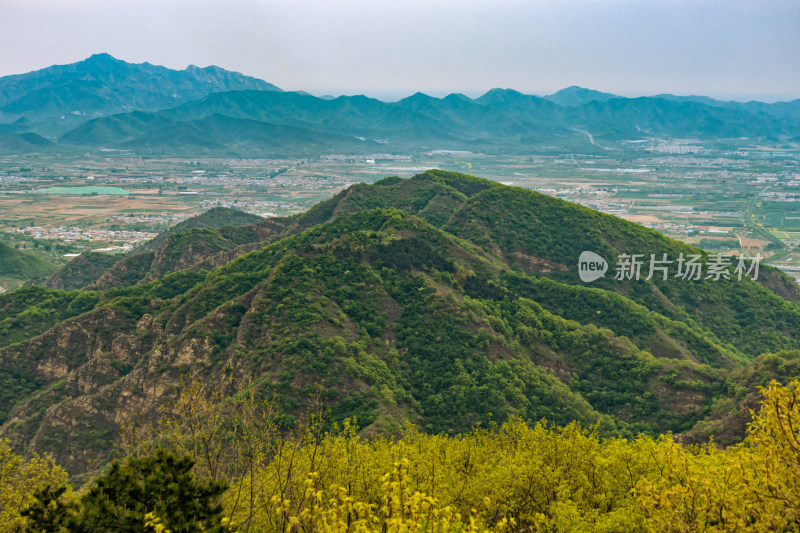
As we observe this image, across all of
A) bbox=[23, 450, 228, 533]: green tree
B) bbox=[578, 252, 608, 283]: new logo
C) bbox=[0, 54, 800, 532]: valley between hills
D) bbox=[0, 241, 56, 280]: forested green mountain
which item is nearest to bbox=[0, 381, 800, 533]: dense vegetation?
bbox=[23, 450, 228, 533]: green tree

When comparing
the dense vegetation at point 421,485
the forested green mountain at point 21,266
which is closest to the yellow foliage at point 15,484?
the dense vegetation at point 421,485

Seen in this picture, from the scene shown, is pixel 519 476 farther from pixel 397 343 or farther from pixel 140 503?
pixel 397 343

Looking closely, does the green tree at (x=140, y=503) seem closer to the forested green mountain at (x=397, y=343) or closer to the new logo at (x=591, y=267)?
the forested green mountain at (x=397, y=343)

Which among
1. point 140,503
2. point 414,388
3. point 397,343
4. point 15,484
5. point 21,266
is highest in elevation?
point 140,503

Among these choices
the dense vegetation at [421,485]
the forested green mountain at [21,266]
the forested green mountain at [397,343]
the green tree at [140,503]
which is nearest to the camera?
the dense vegetation at [421,485]

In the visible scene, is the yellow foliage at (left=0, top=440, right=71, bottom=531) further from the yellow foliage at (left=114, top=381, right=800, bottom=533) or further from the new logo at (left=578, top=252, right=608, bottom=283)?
the new logo at (left=578, top=252, right=608, bottom=283)

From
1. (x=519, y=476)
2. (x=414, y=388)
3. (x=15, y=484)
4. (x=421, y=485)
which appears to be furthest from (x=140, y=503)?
(x=414, y=388)

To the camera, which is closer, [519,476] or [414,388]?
[519,476]

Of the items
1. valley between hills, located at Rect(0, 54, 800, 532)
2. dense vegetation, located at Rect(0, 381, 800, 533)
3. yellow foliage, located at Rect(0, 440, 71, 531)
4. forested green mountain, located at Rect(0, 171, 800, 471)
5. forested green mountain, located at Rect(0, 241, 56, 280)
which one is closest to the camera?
dense vegetation, located at Rect(0, 381, 800, 533)

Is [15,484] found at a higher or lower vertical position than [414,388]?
higher
